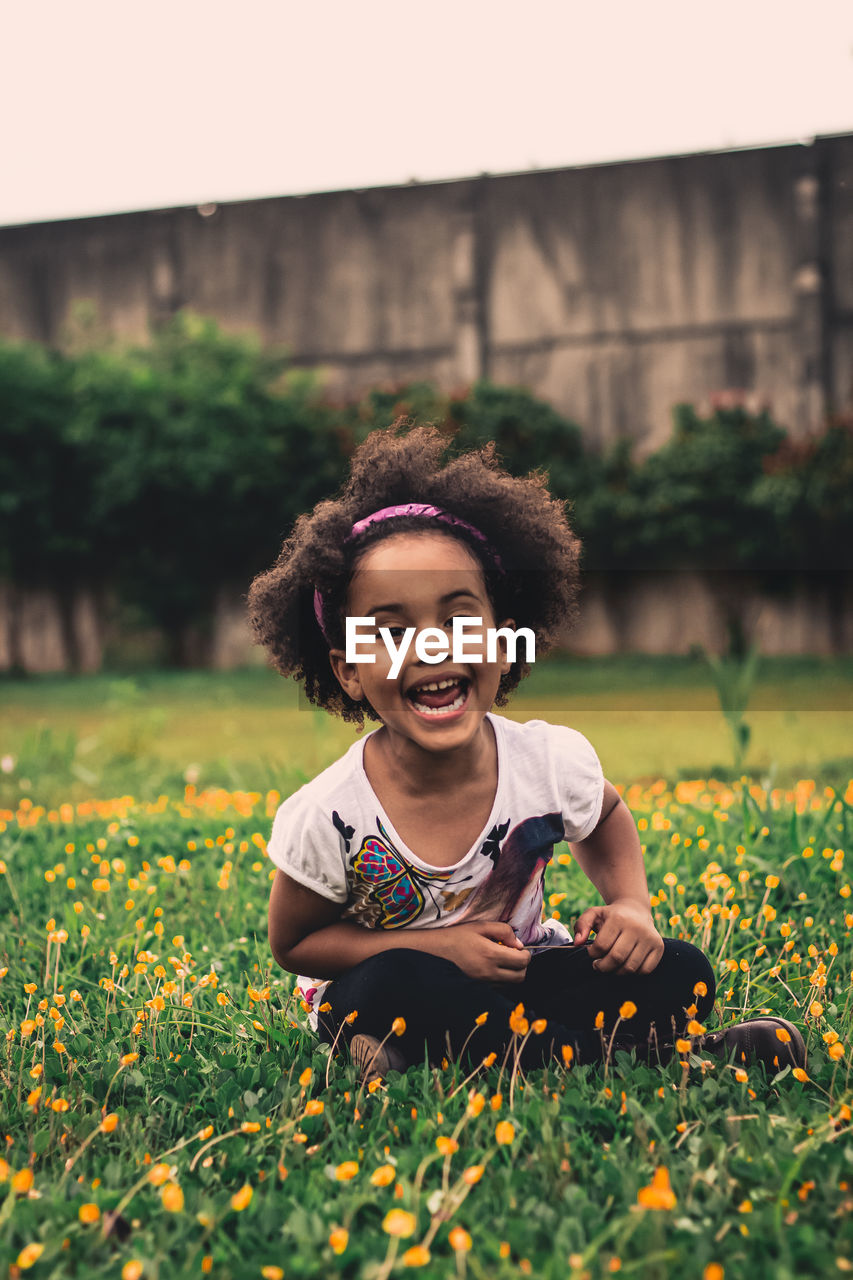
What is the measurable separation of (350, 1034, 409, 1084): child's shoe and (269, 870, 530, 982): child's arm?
0.15 metres

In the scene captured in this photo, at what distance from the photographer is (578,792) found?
A: 97.9 inches

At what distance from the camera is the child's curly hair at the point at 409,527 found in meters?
2.52

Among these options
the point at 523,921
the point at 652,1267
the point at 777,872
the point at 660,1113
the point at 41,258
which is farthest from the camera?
the point at 41,258

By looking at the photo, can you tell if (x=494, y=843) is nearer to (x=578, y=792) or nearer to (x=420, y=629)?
(x=578, y=792)

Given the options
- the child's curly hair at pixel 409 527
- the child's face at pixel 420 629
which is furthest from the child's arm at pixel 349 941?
the child's curly hair at pixel 409 527

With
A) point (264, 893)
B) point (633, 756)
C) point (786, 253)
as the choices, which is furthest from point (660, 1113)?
point (786, 253)

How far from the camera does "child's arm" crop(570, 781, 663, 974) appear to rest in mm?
2291

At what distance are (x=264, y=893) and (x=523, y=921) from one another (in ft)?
4.77

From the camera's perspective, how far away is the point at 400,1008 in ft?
7.63

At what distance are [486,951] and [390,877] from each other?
24 cm

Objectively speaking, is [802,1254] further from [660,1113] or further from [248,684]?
[248,684]

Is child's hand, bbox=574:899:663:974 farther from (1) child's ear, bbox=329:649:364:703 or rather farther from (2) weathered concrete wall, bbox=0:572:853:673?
(2) weathered concrete wall, bbox=0:572:853:673

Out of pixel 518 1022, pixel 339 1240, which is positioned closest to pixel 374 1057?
pixel 518 1022

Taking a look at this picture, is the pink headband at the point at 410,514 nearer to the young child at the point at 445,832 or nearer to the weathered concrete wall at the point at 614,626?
the young child at the point at 445,832
